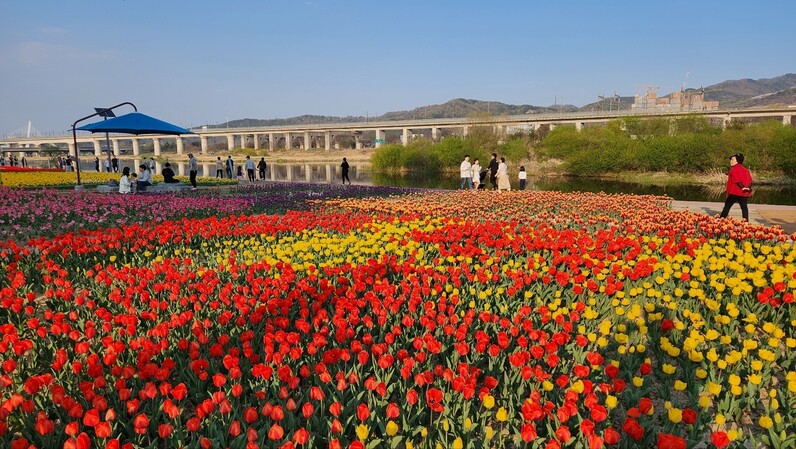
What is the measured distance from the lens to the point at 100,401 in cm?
307

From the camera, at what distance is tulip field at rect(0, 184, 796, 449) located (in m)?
3.13

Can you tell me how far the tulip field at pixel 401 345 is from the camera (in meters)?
3.13

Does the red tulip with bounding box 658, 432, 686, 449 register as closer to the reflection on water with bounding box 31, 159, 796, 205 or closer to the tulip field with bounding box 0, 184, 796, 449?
the tulip field with bounding box 0, 184, 796, 449

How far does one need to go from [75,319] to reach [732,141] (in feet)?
162

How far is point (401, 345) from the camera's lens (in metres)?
4.46

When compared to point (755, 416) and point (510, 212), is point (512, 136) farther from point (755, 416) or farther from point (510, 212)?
point (755, 416)

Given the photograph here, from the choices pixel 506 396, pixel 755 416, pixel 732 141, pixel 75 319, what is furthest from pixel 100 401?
pixel 732 141

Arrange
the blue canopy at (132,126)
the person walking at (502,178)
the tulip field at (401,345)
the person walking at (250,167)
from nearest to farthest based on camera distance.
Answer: the tulip field at (401,345), the person walking at (502,178), the blue canopy at (132,126), the person walking at (250,167)

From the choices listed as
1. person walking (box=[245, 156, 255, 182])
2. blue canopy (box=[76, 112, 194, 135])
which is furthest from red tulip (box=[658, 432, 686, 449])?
person walking (box=[245, 156, 255, 182])

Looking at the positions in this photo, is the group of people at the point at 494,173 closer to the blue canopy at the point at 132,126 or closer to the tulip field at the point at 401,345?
the tulip field at the point at 401,345

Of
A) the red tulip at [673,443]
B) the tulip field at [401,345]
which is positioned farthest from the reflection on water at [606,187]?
the red tulip at [673,443]

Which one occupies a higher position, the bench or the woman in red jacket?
the bench

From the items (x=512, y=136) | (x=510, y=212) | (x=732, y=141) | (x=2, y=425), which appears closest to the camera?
(x=2, y=425)

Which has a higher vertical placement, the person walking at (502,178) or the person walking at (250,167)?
the person walking at (250,167)
